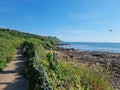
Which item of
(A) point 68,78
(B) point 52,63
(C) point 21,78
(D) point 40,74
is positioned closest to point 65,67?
(B) point 52,63

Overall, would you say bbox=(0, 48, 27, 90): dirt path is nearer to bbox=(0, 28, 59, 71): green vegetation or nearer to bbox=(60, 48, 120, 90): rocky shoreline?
bbox=(0, 28, 59, 71): green vegetation

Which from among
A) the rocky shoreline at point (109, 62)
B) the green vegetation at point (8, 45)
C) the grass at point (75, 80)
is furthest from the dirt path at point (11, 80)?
the rocky shoreline at point (109, 62)

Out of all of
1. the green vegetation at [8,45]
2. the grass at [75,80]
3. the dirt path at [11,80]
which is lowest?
the dirt path at [11,80]

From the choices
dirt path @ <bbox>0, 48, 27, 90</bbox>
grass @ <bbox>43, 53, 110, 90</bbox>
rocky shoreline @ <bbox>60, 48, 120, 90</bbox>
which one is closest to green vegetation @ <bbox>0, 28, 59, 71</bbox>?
dirt path @ <bbox>0, 48, 27, 90</bbox>

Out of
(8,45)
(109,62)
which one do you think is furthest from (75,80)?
(8,45)

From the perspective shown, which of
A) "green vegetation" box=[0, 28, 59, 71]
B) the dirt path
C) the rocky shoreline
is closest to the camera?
the dirt path

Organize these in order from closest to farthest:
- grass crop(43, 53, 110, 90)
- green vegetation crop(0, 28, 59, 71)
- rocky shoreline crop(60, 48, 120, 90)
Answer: grass crop(43, 53, 110, 90) < rocky shoreline crop(60, 48, 120, 90) < green vegetation crop(0, 28, 59, 71)

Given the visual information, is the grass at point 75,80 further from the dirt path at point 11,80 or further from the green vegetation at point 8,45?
the green vegetation at point 8,45

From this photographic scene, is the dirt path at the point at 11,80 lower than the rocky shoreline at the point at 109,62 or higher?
higher

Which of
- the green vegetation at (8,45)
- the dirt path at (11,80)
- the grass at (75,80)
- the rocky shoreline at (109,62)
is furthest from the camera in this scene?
the green vegetation at (8,45)

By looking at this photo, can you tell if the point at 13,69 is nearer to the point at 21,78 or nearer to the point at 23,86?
the point at 21,78

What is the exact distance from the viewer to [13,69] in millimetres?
17516

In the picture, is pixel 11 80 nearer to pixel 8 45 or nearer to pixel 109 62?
pixel 109 62

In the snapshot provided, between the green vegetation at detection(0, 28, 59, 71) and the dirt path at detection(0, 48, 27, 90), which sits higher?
the green vegetation at detection(0, 28, 59, 71)
